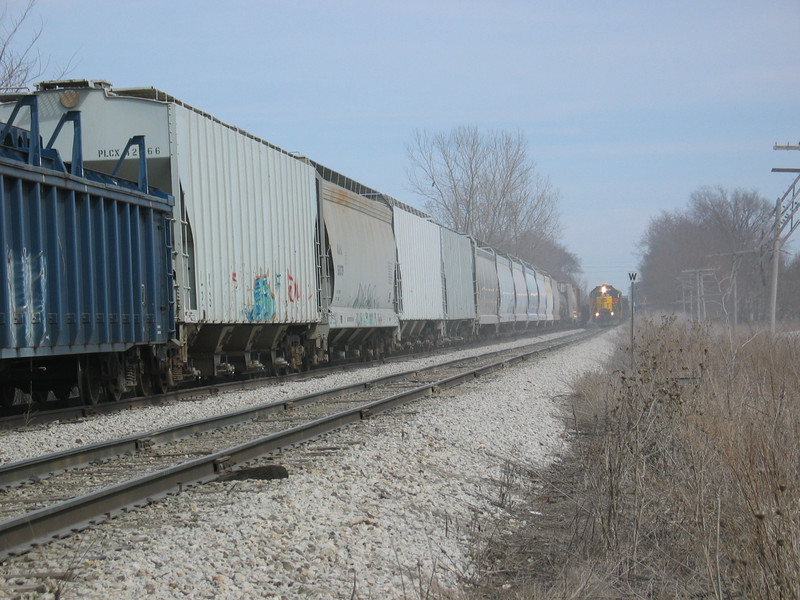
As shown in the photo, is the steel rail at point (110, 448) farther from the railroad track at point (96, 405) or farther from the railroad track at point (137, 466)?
the railroad track at point (96, 405)

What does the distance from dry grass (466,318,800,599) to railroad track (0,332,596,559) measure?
2.36 metres

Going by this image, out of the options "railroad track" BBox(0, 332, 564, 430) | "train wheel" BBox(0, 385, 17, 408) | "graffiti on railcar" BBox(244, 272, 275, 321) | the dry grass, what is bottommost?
the dry grass

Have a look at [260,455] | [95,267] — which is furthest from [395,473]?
[95,267]

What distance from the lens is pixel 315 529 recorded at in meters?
4.86

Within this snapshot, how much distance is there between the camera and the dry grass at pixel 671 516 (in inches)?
154

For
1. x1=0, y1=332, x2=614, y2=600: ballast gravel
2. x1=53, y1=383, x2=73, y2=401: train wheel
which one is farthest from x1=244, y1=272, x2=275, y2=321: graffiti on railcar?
x1=0, y1=332, x2=614, y2=600: ballast gravel


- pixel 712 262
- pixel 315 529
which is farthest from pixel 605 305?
pixel 315 529

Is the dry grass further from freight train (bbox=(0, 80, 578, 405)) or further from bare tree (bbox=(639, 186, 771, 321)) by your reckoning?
bare tree (bbox=(639, 186, 771, 321))

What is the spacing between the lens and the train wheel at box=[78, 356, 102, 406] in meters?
10.9

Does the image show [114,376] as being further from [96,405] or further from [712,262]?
[712,262]

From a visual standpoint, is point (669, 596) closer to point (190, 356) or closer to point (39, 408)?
point (39, 408)

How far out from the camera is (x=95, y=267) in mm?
10258

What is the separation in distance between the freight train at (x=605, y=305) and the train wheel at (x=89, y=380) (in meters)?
55.5

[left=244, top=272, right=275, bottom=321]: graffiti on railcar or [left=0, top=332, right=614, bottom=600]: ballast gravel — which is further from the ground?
[left=244, top=272, right=275, bottom=321]: graffiti on railcar
